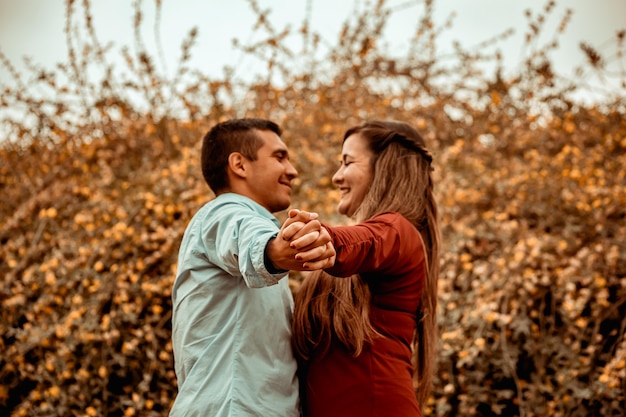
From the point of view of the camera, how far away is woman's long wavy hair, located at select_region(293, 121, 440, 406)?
5.49 feet

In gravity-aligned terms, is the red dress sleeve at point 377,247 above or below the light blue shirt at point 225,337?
above

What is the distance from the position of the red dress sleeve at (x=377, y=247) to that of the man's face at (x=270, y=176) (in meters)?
0.35

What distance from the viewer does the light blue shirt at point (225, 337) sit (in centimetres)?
153

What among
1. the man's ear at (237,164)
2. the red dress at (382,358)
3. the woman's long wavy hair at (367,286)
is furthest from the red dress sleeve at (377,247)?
the man's ear at (237,164)

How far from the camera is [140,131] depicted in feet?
15.6

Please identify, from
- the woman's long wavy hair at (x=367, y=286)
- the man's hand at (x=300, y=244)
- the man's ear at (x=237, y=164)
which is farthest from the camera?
the man's ear at (x=237, y=164)

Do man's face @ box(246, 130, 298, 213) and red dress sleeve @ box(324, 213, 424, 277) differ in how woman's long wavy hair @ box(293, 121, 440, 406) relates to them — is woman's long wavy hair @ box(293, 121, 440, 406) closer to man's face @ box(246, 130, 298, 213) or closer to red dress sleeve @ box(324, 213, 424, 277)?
red dress sleeve @ box(324, 213, 424, 277)

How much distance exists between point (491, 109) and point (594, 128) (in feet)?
2.83

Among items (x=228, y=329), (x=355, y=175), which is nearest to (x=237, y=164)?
(x=355, y=175)

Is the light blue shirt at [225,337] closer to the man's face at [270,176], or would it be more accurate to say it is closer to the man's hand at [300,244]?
the man's face at [270,176]

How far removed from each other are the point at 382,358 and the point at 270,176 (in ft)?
2.08

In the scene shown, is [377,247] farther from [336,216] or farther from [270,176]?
[336,216]

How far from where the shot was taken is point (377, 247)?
4.79 feet

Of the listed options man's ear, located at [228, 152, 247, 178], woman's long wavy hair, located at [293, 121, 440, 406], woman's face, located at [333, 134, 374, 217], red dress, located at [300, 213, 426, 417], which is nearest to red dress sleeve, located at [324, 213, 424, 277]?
red dress, located at [300, 213, 426, 417]
